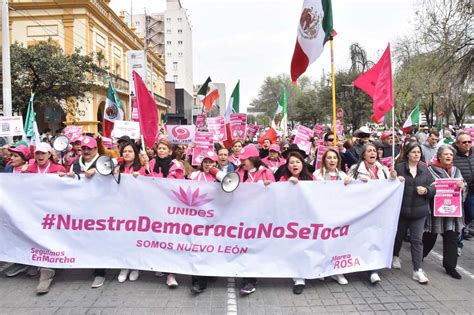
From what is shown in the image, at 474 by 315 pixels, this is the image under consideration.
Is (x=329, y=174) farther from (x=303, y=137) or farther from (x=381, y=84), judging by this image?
(x=303, y=137)

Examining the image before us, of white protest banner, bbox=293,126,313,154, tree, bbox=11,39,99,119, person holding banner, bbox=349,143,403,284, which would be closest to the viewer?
person holding banner, bbox=349,143,403,284

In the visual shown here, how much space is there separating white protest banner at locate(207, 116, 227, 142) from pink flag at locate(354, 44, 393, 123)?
11.4ft

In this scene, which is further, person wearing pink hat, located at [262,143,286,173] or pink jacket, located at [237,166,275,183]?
person wearing pink hat, located at [262,143,286,173]

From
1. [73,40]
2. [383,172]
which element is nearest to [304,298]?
[383,172]

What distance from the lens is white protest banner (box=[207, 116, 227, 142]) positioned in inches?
325

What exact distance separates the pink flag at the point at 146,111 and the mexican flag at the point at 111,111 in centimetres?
393

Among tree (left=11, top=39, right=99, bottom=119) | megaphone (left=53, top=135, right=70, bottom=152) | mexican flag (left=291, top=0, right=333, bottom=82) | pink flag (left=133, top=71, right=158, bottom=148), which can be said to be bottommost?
megaphone (left=53, top=135, right=70, bottom=152)

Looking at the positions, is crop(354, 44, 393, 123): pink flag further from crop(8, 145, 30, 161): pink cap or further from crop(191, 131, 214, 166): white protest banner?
crop(8, 145, 30, 161): pink cap

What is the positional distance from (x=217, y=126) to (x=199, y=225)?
157 inches

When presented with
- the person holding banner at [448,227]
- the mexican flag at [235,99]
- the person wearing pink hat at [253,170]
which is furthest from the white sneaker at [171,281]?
the mexican flag at [235,99]

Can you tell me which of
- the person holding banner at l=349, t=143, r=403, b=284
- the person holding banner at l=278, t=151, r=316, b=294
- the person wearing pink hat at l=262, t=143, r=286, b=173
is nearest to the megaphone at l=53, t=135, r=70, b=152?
the person wearing pink hat at l=262, t=143, r=286, b=173

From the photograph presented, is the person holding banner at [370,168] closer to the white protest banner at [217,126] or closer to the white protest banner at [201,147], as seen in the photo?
the white protest banner at [201,147]

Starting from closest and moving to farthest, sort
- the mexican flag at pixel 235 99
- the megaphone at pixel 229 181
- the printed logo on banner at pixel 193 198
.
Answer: the megaphone at pixel 229 181, the printed logo on banner at pixel 193 198, the mexican flag at pixel 235 99

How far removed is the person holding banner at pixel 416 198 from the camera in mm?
4797
